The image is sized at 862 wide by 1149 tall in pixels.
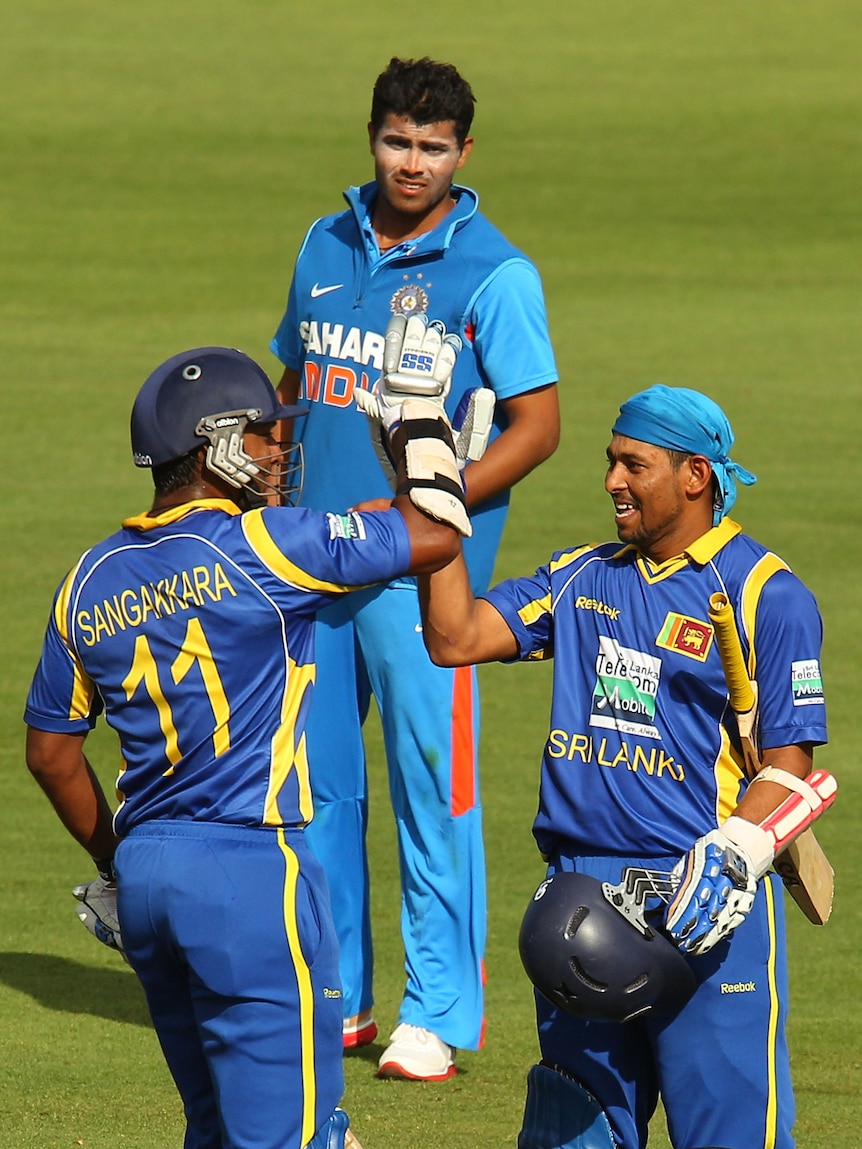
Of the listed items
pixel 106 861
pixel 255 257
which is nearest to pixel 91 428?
pixel 255 257

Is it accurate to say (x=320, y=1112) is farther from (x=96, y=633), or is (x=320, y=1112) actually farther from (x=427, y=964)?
(x=427, y=964)

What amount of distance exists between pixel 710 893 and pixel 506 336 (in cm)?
236

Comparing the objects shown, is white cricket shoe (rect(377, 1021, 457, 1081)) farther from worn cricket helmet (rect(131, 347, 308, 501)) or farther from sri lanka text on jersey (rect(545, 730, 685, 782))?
worn cricket helmet (rect(131, 347, 308, 501))

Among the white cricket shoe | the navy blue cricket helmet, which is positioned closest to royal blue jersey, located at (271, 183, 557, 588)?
the white cricket shoe

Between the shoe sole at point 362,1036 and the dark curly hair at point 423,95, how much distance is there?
2640mm

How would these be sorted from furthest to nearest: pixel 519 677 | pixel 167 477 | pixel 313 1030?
pixel 519 677 → pixel 167 477 → pixel 313 1030

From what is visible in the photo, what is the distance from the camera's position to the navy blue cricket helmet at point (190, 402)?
170 inches

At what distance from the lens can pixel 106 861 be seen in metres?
4.77

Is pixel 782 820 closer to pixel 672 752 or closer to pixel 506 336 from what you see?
pixel 672 752

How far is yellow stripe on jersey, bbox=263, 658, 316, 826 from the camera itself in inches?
165

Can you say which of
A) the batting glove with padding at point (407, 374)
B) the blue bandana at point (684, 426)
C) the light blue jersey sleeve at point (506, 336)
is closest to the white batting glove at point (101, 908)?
the batting glove with padding at point (407, 374)

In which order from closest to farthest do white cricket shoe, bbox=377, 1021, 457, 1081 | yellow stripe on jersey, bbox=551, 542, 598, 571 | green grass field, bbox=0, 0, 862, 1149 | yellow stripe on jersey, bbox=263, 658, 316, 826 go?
1. yellow stripe on jersey, bbox=263, 658, 316, 826
2. yellow stripe on jersey, bbox=551, 542, 598, 571
3. white cricket shoe, bbox=377, 1021, 457, 1081
4. green grass field, bbox=0, 0, 862, 1149

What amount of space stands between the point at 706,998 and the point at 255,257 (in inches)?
784

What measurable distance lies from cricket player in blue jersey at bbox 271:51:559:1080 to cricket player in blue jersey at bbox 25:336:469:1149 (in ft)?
5.90
